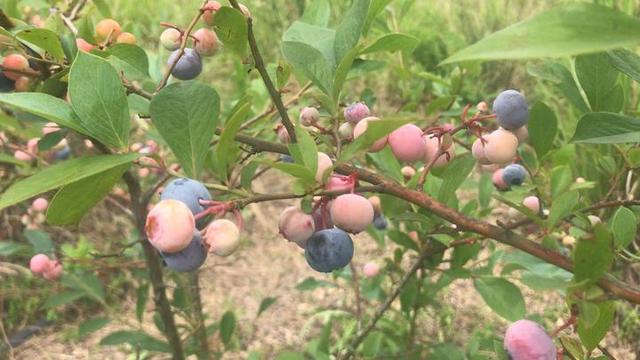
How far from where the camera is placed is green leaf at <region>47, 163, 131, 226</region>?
466 millimetres

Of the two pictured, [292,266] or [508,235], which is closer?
[508,235]

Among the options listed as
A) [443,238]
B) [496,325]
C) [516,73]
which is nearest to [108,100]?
[443,238]

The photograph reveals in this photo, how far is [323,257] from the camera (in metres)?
0.59

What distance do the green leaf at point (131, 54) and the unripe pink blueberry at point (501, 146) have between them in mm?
372

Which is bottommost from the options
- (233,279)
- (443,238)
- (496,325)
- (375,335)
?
(233,279)

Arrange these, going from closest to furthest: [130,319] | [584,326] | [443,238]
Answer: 1. [584,326]
2. [443,238]
3. [130,319]

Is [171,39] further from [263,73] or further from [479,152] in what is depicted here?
[479,152]

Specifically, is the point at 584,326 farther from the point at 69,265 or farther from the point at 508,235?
the point at 69,265

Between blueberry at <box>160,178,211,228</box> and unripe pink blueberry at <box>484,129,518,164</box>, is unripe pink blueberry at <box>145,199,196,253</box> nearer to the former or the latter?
blueberry at <box>160,178,211,228</box>

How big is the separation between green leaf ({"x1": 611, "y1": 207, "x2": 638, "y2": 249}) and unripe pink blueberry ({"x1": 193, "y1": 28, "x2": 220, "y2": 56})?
0.47 m

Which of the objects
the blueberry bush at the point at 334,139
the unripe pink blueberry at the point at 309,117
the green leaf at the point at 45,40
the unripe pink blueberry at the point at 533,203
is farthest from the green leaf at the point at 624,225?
the green leaf at the point at 45,40

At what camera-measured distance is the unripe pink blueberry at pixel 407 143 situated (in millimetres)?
610

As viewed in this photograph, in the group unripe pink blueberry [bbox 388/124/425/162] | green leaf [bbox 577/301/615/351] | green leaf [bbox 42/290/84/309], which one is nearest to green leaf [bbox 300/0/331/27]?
unripe pink blueberry [bbox 388/124/425/162]

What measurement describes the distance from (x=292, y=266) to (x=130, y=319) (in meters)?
0.62
